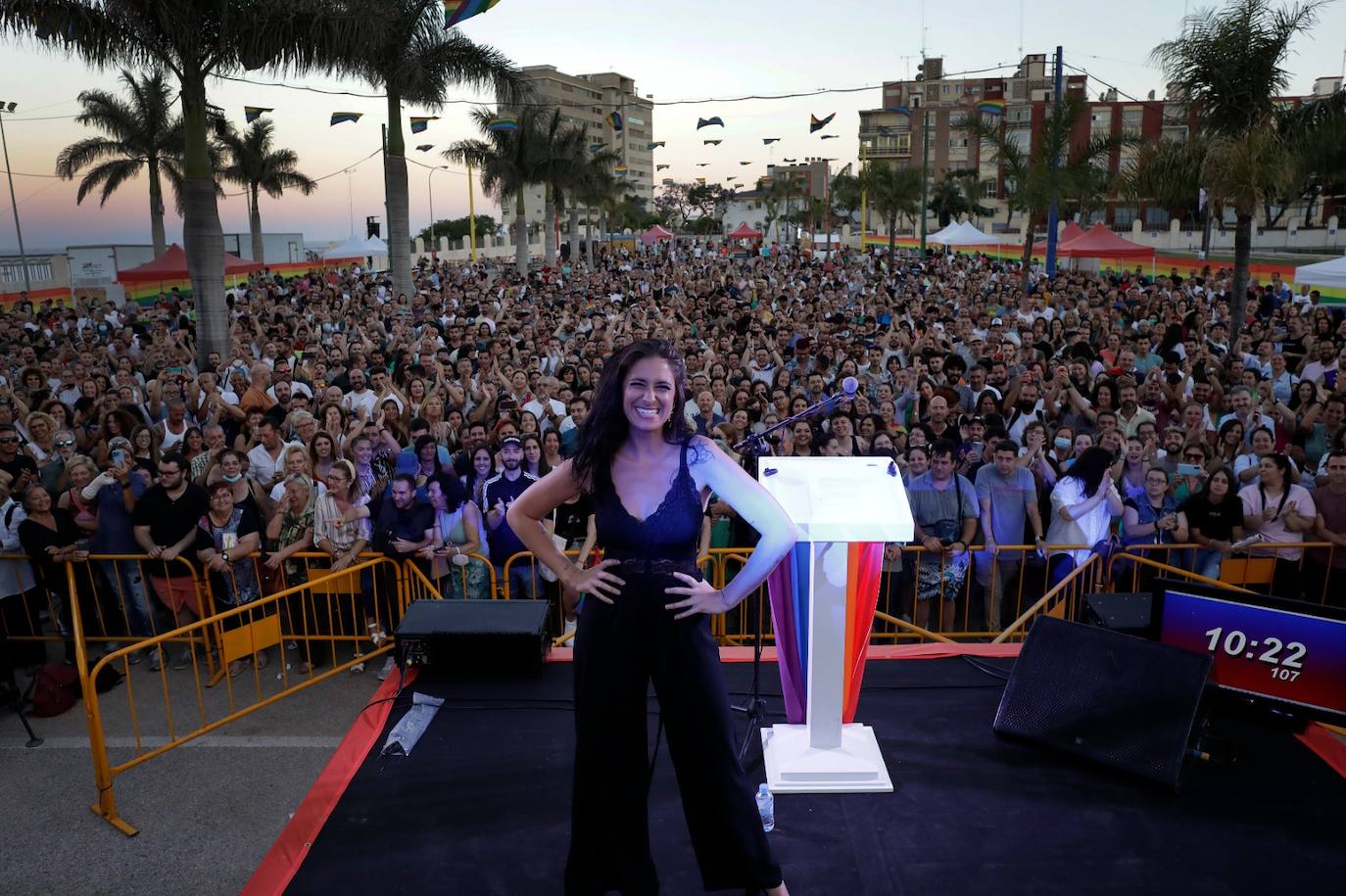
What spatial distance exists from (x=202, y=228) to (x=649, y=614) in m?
13.1

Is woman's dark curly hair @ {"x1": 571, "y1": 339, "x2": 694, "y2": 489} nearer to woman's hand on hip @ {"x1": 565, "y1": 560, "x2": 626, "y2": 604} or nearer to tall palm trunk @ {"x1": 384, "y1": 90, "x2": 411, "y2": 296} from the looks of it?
woman's hand on hip @ {"x1": 565, "y1": 560, "x2": 626, "y2": 604}

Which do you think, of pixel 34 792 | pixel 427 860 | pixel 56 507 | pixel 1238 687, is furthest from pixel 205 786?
pixel 1238 687

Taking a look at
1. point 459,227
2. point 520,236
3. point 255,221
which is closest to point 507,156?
point 520,236

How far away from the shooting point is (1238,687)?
410 cm

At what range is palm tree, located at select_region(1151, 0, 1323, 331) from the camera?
479 inches

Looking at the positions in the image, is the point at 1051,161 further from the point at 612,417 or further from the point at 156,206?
the point at 156,206

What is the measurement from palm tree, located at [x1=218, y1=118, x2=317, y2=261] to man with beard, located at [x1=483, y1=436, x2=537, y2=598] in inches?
1363

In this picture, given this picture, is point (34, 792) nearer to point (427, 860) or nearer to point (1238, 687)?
point (427, 860)

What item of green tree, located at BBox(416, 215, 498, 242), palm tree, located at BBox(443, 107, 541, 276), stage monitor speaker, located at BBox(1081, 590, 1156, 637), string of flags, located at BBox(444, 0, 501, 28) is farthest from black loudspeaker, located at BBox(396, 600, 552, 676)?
green tree, located at BBox(416, 215, 498, 242)

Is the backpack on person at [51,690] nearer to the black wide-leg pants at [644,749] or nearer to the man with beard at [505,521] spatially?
the man with beard at [505,521]

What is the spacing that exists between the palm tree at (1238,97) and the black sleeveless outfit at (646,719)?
506 inches

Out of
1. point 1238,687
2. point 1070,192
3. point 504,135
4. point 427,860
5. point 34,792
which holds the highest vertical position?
point 504,135

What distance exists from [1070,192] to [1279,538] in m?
→ 19.0

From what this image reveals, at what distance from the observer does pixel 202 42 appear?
12.5 m
